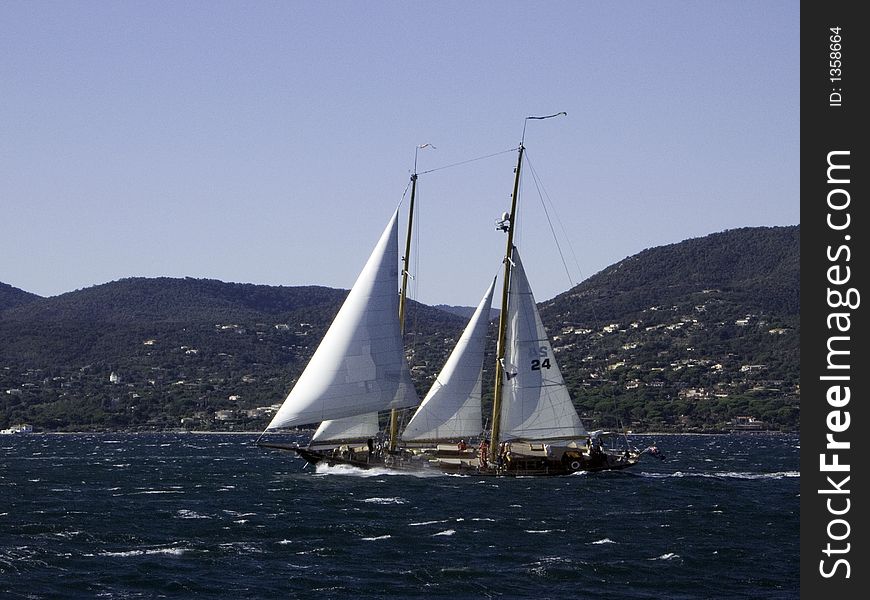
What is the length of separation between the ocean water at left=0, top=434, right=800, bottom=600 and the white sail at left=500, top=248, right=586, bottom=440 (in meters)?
2.92

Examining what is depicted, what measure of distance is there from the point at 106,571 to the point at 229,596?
5.34 metres

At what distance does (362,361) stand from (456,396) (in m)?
5.13

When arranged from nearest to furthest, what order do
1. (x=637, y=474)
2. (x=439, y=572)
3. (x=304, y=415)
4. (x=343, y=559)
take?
(x=439, y=572) < (x=343, y=559) < (x=304, y=415) < (x=637, y=474)

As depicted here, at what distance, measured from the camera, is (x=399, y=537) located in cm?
4650

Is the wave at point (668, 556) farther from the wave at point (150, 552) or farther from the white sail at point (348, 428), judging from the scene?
the white sail at point (348, 428)

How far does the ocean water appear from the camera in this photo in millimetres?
36625

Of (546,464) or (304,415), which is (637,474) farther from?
(304,415)

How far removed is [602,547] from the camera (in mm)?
44094

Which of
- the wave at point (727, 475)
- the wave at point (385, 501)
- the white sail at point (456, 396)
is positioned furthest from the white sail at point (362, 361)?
the wave at point (727, 475)

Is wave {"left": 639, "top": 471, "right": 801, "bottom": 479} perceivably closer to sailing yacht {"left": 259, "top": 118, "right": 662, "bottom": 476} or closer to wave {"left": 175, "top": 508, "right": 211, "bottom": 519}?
sailing yacht {"left": 259, "top": 118, "right": 662, "bottom": 476}

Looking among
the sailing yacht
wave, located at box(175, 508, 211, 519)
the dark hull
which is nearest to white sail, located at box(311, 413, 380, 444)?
the sailing yacht

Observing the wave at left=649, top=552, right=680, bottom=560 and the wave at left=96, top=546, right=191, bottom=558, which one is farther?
the wave at left=96, top=546, right=191, bottom=558

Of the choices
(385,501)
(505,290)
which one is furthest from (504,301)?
(385,501)

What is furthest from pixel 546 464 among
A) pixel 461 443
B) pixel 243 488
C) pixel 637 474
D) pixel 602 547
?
pixel 602 547
